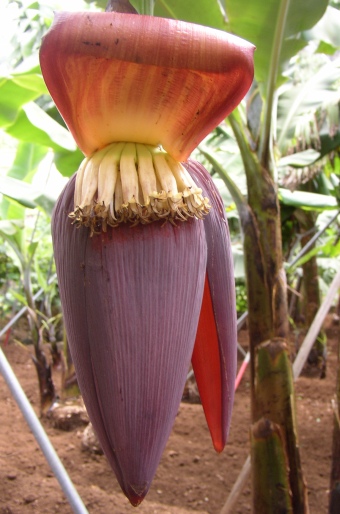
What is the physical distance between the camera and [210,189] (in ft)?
0.89

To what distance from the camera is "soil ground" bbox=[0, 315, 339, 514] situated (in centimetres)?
103

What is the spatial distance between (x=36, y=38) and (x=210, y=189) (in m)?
1.62

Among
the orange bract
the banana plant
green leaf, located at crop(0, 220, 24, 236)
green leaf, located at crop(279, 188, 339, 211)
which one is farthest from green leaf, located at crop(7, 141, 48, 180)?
the orange bract

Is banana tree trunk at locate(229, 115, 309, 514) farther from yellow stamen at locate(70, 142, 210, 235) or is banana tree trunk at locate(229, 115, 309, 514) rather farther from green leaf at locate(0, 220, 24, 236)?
green leaf at locate(0, 220, 24, 236)

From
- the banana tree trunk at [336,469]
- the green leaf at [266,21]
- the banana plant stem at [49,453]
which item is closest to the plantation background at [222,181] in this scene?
the green leaf at [266,21]

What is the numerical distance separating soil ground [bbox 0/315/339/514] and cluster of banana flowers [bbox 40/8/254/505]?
35.1 inches

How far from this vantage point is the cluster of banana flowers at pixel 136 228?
21 cm

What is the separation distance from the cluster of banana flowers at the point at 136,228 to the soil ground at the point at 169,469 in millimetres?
891

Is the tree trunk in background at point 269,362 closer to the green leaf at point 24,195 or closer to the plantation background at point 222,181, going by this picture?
the plantation background at point 222,181

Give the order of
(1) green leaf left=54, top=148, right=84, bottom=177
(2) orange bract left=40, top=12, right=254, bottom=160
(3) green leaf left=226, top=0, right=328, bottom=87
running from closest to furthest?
(2) orange bract left=40, top=12, right=254, bottom=160, (3) green leaf left=226, top=0, right=328, bottom=87, (1) green leaf left=54, top=148, right=84, bottom=177

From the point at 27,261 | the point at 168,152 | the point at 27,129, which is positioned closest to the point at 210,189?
the point at 168,152

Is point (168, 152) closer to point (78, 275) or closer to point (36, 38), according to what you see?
point (78, 275)

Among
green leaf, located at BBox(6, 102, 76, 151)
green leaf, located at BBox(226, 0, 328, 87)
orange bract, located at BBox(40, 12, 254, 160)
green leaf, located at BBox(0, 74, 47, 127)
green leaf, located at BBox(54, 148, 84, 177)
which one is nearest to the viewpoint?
orange bract, located at BBox(40, 12, 254, 160)

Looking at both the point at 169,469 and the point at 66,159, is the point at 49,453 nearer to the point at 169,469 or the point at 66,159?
the point at 66,159
